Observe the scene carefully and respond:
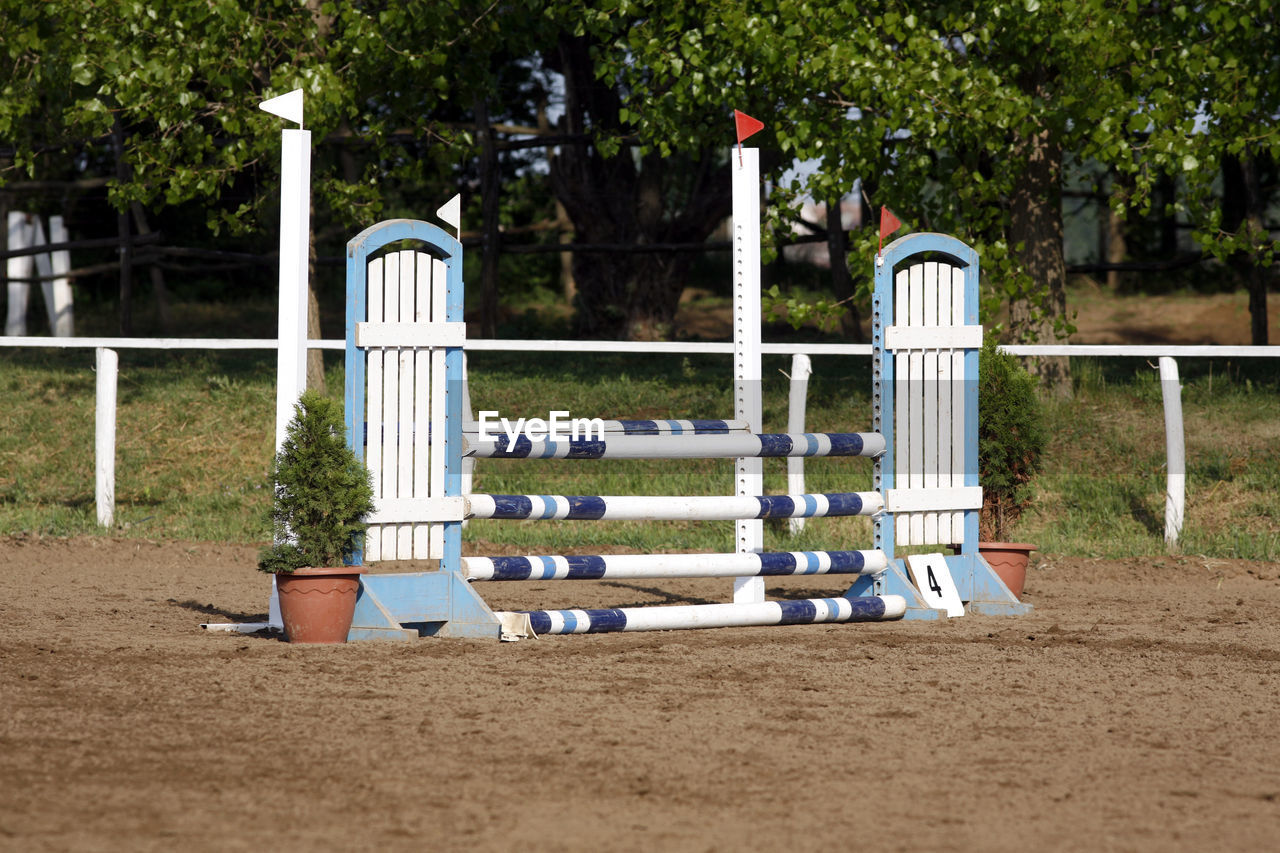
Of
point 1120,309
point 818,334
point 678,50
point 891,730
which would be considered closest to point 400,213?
point 818,334

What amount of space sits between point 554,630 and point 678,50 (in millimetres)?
6448

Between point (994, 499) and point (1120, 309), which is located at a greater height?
point (1120, 309)

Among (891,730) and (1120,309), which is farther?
(1120,309)

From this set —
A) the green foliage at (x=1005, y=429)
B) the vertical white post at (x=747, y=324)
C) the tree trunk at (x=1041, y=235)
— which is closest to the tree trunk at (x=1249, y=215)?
the tree trunk at (x=1041, y=235)

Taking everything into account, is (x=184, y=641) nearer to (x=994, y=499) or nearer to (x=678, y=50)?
(x=994, y=499)

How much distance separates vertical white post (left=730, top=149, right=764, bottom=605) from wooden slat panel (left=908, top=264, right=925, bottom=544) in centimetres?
68

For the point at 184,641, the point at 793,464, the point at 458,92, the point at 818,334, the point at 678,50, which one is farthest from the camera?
the point at 818,334

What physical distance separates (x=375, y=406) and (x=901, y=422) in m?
2.32

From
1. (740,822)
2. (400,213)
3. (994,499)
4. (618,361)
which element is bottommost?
(740,822)

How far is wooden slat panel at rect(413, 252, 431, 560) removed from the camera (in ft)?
16.5

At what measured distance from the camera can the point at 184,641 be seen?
4.80m

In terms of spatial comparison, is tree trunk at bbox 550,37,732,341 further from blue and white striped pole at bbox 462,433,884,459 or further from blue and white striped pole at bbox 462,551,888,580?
blue and white striped pole at bbox 462,551,888,580

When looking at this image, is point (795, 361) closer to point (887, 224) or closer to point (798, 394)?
point (798, 394)

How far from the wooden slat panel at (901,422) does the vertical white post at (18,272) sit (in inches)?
417
